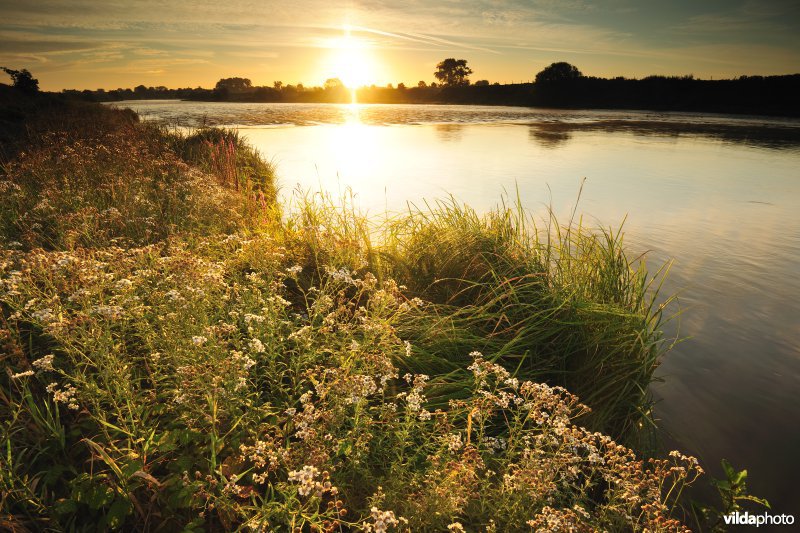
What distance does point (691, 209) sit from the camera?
45.5 feet

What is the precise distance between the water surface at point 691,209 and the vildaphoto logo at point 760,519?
0.45 feet

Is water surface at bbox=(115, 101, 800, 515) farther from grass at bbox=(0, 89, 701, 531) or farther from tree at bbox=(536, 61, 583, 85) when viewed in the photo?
tree at bbox=(536, 61, 583, 85)

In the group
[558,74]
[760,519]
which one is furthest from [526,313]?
[558,74]

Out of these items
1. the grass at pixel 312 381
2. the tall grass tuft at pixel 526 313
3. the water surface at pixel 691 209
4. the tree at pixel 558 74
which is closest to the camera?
the grass at pixel 312 381

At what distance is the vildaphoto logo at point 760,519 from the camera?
373cm

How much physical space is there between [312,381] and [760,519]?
174 inches

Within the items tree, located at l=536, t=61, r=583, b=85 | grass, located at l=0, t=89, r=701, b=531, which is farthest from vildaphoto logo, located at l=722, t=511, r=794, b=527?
tree, located at l=536, t=61, r=583, b=85

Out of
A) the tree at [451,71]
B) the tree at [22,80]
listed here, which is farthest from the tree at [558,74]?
the tree at [22,80]

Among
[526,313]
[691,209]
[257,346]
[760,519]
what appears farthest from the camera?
[691,209]

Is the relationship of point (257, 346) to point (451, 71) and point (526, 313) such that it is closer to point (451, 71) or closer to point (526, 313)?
point (526, 313)

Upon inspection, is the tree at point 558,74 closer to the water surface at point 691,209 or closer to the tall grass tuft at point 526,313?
the water surface at point 691,209

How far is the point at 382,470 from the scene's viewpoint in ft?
11.3

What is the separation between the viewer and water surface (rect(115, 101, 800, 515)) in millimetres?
5102

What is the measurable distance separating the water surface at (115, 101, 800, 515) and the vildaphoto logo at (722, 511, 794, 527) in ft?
0.45
